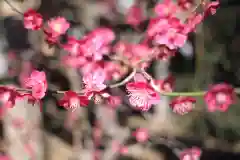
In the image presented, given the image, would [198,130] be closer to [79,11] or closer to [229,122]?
[229,122]

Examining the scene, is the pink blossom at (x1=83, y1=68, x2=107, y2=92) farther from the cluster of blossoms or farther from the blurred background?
the blurred background

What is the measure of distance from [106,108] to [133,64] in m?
0.67

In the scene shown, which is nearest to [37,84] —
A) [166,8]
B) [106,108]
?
[166,8]

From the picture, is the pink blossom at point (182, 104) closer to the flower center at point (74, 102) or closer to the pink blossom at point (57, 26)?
the flower center at point (74, 102)

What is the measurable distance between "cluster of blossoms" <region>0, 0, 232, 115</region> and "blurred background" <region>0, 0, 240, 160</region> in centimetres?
15

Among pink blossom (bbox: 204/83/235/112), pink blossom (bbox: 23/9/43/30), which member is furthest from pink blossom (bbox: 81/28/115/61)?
pink blossom (bbox: 204/83/235/112)

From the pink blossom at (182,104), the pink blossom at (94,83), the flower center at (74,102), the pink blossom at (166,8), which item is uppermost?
the pink blossom at (166,8)

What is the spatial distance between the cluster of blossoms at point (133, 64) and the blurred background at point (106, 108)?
0.50ft

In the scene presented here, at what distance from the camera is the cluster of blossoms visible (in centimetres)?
81

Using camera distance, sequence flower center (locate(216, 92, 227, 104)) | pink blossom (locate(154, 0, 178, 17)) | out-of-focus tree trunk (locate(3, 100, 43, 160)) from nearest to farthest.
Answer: flower center (locate(216, 92, 227, 104))
pink blossom (locate(154, 0, 178, 17))
out-of-focus tree trunk (locate(3, 100, 43, 160))

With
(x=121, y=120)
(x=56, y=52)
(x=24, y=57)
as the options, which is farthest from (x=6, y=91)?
(x=121, y=120)

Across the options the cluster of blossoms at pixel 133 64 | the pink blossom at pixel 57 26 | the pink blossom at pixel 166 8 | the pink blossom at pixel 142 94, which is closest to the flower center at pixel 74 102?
the cluster of blossoms at pixel 133 64

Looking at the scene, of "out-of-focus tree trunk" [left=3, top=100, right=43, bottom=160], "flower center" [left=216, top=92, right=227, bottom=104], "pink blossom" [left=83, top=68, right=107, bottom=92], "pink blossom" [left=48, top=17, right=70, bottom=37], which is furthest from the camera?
"out-of-focus tree trunk" [left=3, top=100, right=43, bottom=160]

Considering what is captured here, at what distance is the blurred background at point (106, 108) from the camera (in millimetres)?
1300
